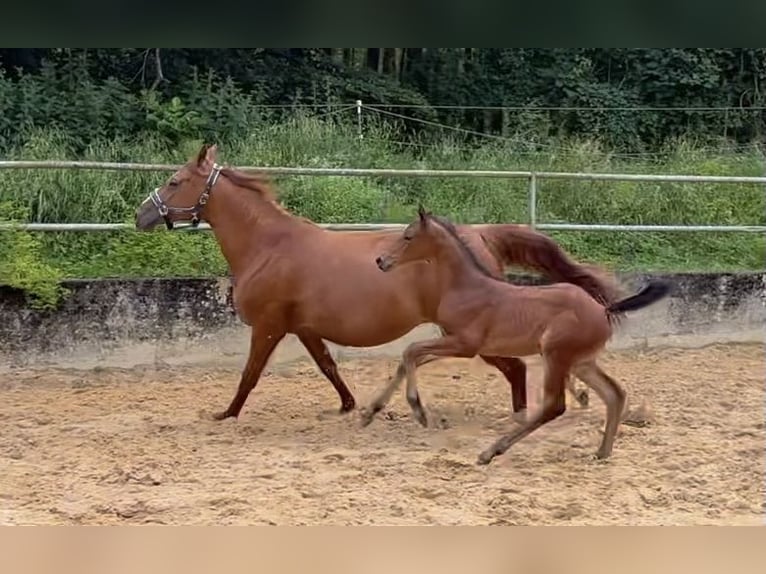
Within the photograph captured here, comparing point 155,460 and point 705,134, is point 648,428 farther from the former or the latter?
point 705,134

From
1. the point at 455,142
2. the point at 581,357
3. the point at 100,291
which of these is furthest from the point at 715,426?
the point at 455,142

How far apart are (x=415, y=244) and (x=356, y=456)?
1.22 m

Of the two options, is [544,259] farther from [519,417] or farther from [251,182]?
[251,182]

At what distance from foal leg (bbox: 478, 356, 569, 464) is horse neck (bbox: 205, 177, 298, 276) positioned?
2003 millimetres

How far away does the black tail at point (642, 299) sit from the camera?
15.9 feet

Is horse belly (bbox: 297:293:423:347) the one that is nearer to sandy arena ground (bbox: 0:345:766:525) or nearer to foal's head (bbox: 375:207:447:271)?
A: foal's head (bbox: 375:207:447:271)

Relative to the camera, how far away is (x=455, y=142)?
12.8 meters

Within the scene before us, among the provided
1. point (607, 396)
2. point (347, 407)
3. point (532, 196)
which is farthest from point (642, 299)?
point (532, 196)

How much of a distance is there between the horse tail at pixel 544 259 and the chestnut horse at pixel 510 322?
16.5 inches

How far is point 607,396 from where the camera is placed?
16.2 feet

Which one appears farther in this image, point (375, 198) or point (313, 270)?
point (375, 198)

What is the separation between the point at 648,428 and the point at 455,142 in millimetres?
Result: 7769

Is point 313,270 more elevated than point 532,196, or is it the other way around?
point 532,196

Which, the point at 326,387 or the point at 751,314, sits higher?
the point at 751,314
